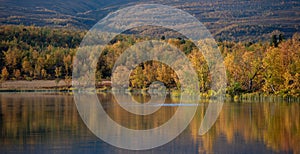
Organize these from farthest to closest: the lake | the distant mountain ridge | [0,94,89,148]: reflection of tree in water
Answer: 1. the distant mountain ridge
2. [0,94,89,148]: reflection of tree in water
3. the lake

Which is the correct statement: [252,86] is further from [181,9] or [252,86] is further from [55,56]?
[181,9]

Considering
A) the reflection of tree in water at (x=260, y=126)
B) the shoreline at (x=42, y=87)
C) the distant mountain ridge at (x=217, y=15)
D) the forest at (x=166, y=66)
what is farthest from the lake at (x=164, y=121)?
the distant mountain ridge at (x=217, y=15)

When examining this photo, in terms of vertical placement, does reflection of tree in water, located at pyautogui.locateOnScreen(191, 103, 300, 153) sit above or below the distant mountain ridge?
below

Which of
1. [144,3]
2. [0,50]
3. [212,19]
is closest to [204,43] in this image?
[0,50]

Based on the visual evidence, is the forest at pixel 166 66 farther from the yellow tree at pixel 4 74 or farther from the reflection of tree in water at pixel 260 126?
the reflection of tree in water at pixel 260 126

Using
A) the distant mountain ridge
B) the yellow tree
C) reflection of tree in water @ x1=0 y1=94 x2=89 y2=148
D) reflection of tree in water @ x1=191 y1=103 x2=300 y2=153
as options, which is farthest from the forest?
the distant mountain ridge

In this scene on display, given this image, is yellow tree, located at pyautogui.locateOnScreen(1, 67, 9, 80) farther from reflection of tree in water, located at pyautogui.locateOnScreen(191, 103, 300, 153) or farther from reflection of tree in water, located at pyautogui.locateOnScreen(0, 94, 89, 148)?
reflection of tree in water, located at pyautogui.locateOnScreen(191, 103, 300, 153)
